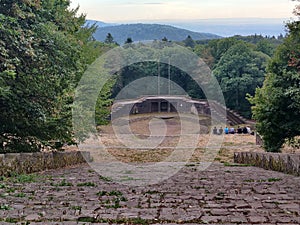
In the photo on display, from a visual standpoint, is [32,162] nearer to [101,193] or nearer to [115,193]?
[101,193]

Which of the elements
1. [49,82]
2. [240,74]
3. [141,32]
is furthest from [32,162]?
[141,32]

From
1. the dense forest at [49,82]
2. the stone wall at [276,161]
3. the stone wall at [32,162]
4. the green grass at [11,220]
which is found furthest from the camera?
the dense forest at [49,82]

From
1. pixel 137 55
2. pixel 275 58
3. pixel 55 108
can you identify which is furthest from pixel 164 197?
pixel 137 55

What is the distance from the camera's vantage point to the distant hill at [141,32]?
176 feet

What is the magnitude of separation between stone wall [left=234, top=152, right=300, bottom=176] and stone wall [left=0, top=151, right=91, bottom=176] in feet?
21.0

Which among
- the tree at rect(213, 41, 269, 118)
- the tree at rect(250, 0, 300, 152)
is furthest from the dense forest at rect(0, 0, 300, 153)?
the tree at rect(213, 41, 269, 118)

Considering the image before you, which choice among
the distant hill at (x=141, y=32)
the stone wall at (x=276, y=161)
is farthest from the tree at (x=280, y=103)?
the distant hill at (x=141, y=32)

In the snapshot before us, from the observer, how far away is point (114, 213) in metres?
4.28

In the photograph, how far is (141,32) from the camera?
55.5 m

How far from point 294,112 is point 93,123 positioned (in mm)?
9027

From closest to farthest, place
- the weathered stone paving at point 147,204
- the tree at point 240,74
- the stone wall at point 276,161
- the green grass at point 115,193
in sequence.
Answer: the weathered stone paving at point 147,204, the green grass at point 115,193, the stone wall at point 276,161, the tree at point 240,74

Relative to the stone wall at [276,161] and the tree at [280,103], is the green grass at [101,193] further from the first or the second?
the tree at [280,103]

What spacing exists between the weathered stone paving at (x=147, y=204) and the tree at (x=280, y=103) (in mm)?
10550

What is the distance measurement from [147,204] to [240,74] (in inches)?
1718
